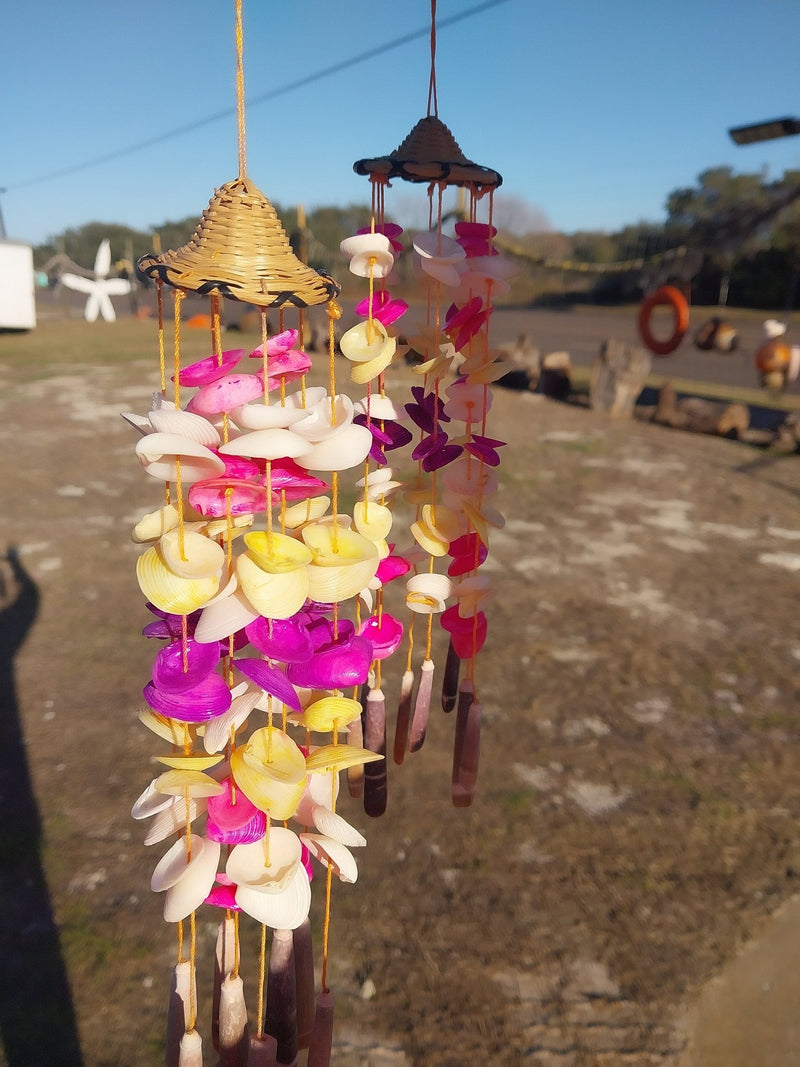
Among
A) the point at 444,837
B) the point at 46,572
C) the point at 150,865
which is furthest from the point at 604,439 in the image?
the point at 150,865

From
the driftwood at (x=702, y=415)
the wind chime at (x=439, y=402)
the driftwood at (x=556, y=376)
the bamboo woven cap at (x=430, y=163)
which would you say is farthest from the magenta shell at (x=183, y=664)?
the driftwood at (x=556, y=376)

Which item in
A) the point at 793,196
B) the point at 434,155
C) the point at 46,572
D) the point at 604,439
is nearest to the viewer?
the point at 434,155

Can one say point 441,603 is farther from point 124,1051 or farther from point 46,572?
point 46,572

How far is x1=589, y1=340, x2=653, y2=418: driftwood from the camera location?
7.38 m

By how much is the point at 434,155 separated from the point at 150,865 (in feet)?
6.22

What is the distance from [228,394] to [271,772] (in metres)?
0.36

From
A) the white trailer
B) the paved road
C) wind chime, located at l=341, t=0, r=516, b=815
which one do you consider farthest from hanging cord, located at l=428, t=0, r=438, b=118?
the white trailer

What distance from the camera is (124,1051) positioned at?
61.8 inches

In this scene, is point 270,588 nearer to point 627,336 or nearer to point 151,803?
point 151,803

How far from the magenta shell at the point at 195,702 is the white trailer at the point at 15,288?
46.9 feet

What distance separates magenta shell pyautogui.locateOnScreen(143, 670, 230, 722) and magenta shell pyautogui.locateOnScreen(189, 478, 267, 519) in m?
0.16

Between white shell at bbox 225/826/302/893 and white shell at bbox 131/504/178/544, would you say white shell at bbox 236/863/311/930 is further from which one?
white shell at bbox 131/504/178/544

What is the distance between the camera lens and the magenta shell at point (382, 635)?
3.23ft

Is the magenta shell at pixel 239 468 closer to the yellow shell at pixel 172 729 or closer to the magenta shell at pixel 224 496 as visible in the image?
the magenta shell at pixel 224 496
